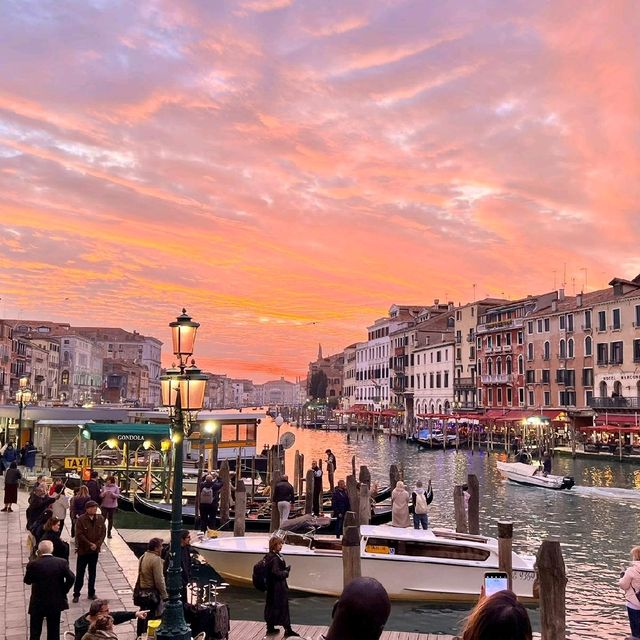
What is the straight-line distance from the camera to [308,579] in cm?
1322

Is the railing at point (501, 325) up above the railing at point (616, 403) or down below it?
above

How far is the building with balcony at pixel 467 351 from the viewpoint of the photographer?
6719cm

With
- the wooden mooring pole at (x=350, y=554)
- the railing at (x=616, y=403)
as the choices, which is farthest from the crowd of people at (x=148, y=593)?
the railing at (x=616, y=403)

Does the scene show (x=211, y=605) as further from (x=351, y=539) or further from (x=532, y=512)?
(x=532, y=512)

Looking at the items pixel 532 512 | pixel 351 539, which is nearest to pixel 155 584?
pixel 351 539

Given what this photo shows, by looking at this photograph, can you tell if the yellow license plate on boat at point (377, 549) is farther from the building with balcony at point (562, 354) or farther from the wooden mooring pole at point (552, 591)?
the building with balcony at point (562, 354)

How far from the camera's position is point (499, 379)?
62031 millimetres

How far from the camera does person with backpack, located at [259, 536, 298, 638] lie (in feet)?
30.4

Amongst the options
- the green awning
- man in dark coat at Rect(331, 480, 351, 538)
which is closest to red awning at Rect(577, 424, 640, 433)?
man in dark coat at Rect(331, 480, 351, 538)

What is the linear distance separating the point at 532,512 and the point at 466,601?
41.0 feet

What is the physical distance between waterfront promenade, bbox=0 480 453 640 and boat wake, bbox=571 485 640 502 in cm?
2019

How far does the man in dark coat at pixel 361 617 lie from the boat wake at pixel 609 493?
2717 cm

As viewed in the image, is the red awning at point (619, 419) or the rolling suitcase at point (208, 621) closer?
the rolling suitcase at point (208, 621)

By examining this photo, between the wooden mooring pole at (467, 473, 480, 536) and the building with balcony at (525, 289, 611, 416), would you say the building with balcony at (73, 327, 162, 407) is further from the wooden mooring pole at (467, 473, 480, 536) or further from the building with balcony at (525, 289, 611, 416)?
the wooden mooring pole at (467, 473, 480, 536)
